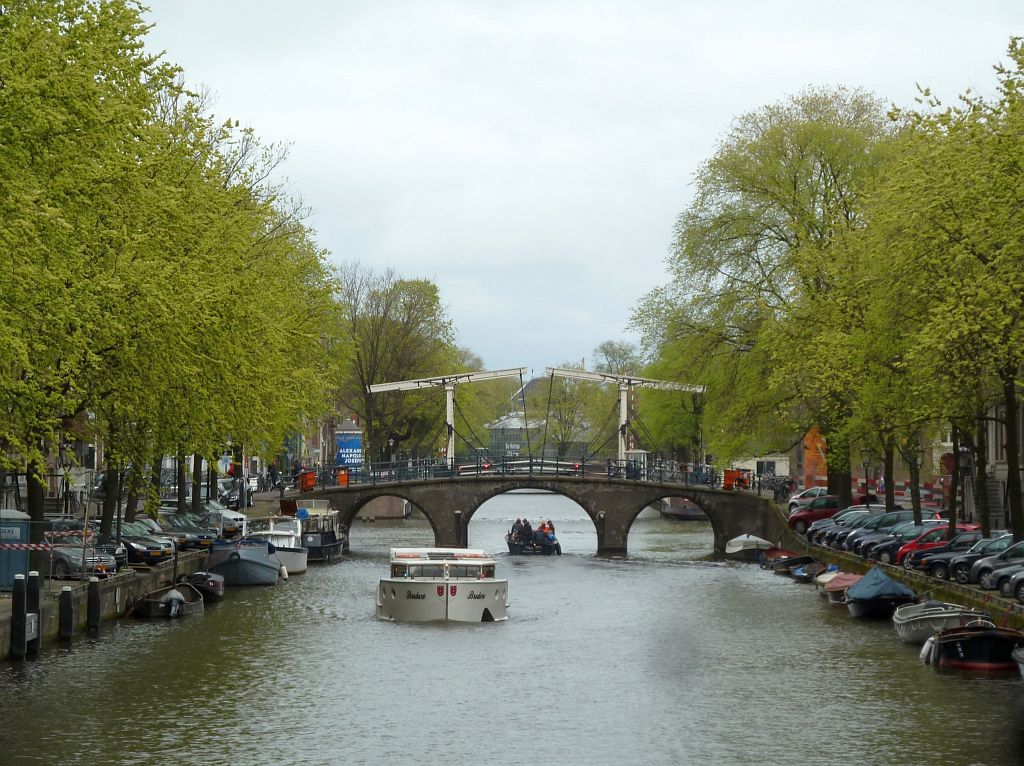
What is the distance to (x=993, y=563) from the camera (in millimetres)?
38281

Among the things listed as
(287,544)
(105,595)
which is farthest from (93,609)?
(287,544)

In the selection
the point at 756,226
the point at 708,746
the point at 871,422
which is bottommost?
the point at 708,746

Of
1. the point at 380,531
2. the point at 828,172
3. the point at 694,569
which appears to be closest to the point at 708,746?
the point at 694,569

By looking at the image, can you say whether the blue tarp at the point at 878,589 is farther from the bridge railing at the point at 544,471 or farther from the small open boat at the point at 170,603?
the bridge railing at the point at 544,471

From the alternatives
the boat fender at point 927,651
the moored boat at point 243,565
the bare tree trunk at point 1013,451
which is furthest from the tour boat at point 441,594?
the bare tree trunk at point 1013,451

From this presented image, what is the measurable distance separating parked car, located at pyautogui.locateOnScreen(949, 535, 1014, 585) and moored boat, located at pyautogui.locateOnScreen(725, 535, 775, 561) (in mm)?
23717

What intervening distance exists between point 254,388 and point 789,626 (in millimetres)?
15520

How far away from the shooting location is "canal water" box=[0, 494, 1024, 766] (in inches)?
976

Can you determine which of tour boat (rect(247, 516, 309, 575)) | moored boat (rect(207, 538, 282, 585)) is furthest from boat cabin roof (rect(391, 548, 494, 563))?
tour boat (rect(247, 516, 309, 575))

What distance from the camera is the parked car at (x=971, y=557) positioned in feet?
131

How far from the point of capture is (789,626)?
41.1 m

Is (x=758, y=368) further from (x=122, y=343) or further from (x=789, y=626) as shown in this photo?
(x=122, y=343)

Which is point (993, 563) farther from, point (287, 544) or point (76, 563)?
point (287, 544)

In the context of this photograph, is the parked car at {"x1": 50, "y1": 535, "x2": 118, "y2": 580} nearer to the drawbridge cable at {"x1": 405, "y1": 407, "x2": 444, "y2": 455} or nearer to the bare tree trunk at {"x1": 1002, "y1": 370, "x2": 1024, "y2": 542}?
the bare tree trunk at {"x1": 1002, "y1": 370, "x2": 1024, "y2": 542}
